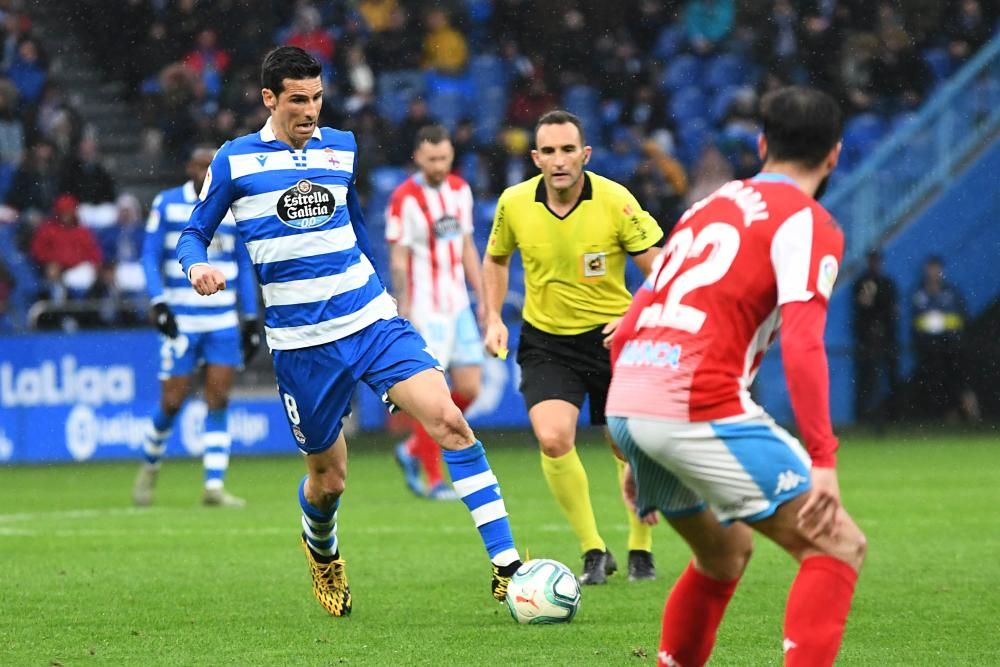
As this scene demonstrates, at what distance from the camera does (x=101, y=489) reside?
1400 cm

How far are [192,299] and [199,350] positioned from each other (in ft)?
1.22

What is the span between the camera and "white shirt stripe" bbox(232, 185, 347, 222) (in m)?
6.85

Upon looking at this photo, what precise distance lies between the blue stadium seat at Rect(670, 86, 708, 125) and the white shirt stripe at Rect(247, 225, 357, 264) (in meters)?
16.4

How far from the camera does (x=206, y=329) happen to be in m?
12.1

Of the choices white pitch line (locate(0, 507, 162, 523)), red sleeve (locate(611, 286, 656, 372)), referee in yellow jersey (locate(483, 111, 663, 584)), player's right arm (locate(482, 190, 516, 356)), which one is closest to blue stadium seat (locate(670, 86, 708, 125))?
white pitch line (locate(0, 507, 162, 523))

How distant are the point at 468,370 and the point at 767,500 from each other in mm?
8379

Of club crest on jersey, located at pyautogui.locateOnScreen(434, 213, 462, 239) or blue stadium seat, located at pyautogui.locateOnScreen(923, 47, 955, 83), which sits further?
blue stadium seat, located at pyautogui.locateOnScreen(923, 47, 955, 83)

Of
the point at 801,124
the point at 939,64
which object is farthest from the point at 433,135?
the point at 939,64

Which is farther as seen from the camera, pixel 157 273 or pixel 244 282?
pixel 244 282

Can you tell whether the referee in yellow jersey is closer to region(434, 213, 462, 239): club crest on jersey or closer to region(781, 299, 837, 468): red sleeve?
region(781, 299, 837, 468): red sleeve

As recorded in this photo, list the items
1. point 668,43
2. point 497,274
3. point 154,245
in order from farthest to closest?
point 668,43 → point 154,245 → point 497,274

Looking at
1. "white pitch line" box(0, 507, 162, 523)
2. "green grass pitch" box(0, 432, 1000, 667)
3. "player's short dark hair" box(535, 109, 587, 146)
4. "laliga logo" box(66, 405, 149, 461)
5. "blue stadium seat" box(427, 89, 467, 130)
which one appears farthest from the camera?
"blue stadium seat" box(427, 89, 467, 130)

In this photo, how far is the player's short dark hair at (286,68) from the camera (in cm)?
678

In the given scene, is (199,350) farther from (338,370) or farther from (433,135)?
(338,370)
